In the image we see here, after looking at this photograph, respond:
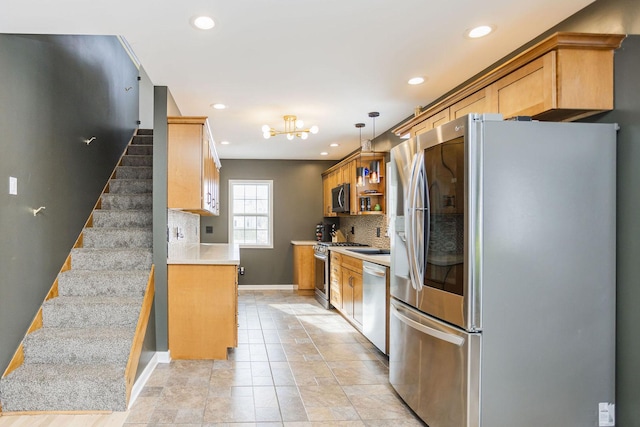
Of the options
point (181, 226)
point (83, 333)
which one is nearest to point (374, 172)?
point (181, 226)

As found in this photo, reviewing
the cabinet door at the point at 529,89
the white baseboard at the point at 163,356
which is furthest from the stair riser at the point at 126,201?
the cabinet door at the point at 529,89

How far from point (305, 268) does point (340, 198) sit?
64.9 inches

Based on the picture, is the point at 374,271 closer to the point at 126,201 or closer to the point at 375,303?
the point at 375,303

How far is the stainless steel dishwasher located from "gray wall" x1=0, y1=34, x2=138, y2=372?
9.06 feet

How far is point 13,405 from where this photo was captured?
2.54 metres

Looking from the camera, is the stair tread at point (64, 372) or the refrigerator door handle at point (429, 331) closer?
the refrigerator door handle at point (429, 331)

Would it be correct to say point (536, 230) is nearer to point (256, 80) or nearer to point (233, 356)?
point (256, 80)

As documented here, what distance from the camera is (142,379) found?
3033mm

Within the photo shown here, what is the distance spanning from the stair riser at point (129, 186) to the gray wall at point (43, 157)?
20 cm

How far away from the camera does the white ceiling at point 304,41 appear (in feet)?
7.22

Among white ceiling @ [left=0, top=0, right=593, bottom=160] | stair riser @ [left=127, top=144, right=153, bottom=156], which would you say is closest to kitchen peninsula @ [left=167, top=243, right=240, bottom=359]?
white ceiling @ [left=0, top=0, right=593, bottom=160]

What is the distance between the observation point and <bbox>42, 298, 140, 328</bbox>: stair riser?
3.05m

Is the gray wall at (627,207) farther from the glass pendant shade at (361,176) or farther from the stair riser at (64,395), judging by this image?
the glass pendant shade at (361,176)

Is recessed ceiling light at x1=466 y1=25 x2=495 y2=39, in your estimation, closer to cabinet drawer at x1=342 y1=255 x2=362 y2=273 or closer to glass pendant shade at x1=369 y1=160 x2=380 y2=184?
cabinet drawer at x1=342 y1=255 x2=362 y2=273
